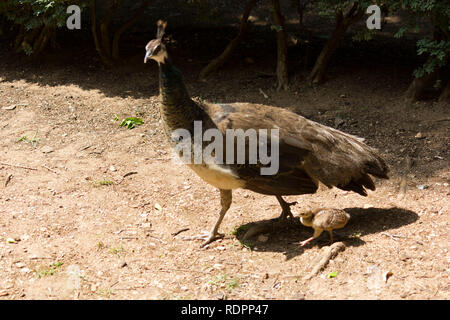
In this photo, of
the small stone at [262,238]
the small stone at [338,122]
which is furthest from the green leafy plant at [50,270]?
the small stone at [338,122]

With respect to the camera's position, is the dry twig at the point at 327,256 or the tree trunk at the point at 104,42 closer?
the dry twig at the point at 327,256

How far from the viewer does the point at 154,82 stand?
8141 millimetres

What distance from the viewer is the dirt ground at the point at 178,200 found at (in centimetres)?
411

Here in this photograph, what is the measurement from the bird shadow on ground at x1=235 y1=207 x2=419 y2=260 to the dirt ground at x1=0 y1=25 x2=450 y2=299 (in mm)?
19

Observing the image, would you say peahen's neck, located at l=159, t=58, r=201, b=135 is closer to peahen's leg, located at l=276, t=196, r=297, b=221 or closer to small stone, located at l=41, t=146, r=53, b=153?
peahen's leg, located at l=276, t=196, r=297, b=221

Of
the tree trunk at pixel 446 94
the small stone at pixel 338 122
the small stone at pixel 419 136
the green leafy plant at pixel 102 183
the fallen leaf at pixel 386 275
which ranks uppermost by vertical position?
the tree trunk at pixel 446 94

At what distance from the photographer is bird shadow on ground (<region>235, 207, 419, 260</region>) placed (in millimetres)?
4659

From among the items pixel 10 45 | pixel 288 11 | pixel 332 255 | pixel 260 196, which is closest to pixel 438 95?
pixel 260 196

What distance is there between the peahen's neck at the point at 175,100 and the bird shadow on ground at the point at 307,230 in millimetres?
1230

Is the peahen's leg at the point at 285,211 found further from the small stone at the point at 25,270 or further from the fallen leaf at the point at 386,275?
the small stone at the point at 25,270

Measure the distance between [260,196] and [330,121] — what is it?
1.85 meters

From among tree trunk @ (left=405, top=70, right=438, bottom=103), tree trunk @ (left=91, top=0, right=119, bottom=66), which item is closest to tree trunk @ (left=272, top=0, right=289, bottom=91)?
tree trunk @ (left=405, top=70, right=438, bottom=103)

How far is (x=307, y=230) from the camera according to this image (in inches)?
199

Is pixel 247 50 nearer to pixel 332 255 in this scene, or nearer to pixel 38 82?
pixel 38 82
